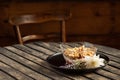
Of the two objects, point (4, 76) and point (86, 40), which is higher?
point (4, 76)

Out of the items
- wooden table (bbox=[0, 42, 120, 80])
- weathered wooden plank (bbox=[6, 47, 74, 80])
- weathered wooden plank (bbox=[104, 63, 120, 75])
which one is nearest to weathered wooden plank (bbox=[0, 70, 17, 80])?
wooden table (bbox=[0, 42, 120, 80])

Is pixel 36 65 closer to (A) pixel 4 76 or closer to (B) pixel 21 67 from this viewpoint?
(B) pixel 21 67

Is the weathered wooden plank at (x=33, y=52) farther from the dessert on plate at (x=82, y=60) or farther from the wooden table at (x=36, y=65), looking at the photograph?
the dessert on plate at (x=82, y=60)

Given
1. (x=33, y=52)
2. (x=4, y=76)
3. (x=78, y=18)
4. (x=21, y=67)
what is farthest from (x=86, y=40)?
(x=4, y=76)

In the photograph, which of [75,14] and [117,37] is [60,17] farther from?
[117,37]

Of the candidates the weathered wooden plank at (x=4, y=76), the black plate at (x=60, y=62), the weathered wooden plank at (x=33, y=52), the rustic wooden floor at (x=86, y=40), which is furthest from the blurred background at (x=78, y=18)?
the weathered wooden plank at (x=4, y=76)

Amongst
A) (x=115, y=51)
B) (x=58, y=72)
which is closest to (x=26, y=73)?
(x=58, y=72)

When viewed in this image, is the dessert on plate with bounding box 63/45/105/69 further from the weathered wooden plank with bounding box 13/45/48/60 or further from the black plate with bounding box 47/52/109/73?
the weathered wooden plank with bounding box 13/45/48/60
